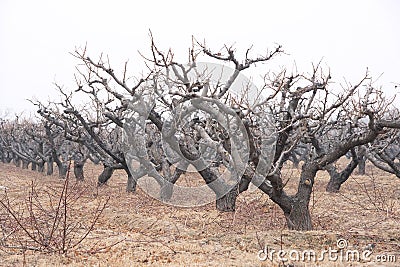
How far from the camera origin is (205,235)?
8.37m

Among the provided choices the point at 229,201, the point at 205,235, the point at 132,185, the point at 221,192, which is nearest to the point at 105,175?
the point at 132,185

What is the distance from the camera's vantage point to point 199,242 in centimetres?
748

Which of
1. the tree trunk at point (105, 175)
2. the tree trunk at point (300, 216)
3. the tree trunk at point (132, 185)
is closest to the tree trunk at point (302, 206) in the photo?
the tree trunk at point (300, 216)

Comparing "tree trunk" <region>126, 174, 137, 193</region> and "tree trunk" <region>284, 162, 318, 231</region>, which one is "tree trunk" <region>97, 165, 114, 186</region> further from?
"tree trunk" <region>284, 162, 318, 231</region>

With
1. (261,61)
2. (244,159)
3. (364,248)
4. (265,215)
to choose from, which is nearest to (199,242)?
(244,159)

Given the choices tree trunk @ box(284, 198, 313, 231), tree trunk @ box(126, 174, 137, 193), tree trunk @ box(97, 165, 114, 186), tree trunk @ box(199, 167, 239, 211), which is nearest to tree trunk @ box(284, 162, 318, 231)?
tree trunk @ box(284, 198, 313, 231)

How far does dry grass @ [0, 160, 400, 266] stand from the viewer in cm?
615

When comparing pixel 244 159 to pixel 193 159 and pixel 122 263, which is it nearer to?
pixel 122 263

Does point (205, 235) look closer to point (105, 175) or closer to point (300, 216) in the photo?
point (300, 216)

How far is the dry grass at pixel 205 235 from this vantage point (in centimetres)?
615

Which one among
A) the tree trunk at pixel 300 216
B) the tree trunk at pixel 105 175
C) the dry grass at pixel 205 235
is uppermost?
the tree trunk at pixel 105 175

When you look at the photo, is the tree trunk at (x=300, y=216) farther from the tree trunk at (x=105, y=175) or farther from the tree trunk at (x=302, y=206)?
the tree trunk at (x=105, y=175)

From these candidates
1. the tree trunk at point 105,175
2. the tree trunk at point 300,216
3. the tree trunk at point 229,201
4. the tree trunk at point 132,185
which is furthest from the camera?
the tree trunk at point 105,175

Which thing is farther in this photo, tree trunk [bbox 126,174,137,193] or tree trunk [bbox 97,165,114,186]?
tree trunk [bbox 97,165,114,186]
